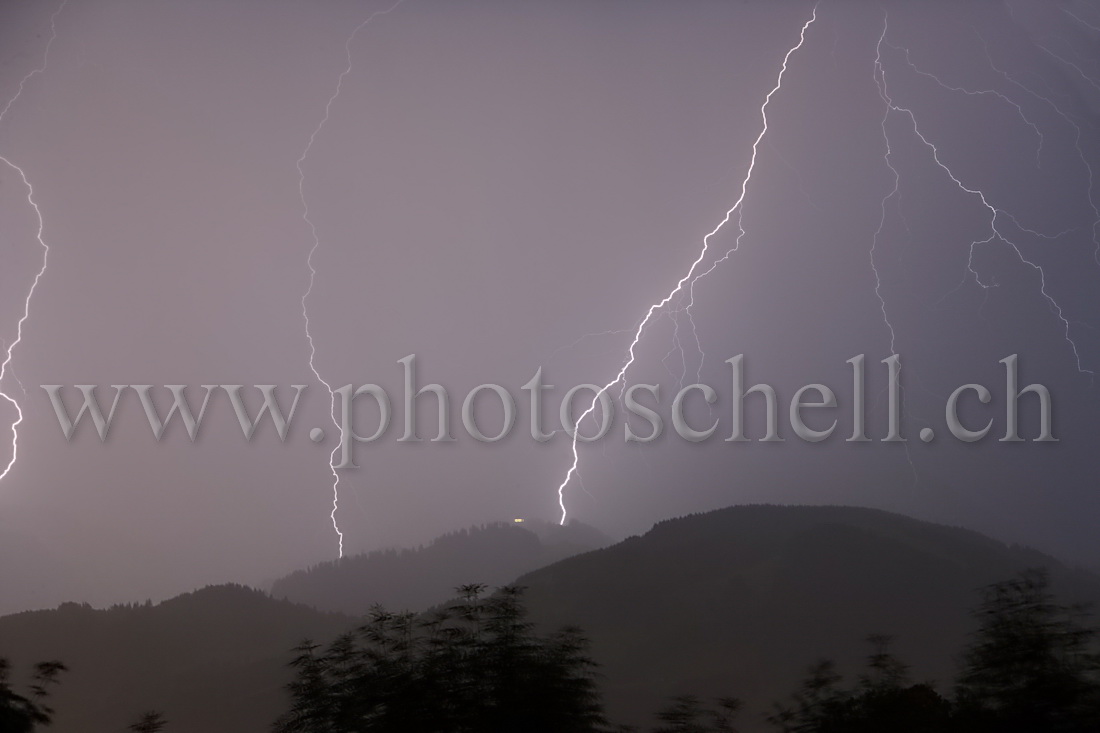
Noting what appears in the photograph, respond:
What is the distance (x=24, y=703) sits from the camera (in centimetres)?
461

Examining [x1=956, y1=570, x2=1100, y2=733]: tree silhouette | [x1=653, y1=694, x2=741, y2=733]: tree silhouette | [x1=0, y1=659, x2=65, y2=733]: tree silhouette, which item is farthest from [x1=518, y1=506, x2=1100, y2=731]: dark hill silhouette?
[x1=0, y1=659, x2=65, y2=733]: tree silhouette

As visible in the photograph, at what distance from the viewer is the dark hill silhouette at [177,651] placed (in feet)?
34.7

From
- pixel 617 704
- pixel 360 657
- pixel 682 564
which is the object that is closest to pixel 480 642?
pixel 360 657

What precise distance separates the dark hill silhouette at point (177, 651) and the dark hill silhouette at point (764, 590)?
4.47 metres

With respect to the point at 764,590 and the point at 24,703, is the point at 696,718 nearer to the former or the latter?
the point at 24,703

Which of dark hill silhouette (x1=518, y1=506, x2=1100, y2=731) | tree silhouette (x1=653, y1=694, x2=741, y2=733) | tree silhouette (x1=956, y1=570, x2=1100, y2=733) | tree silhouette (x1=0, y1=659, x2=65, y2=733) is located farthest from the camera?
dark hill silhouette (x1=518, y1=506, x2=1100, y2=731)

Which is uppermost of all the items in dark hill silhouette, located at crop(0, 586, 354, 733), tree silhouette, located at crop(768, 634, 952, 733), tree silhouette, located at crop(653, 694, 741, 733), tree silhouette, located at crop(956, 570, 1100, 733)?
tree silhouette, located at crop(956, 570, 1100, 733)

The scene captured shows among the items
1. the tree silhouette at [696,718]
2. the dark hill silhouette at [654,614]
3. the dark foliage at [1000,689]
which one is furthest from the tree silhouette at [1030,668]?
the dark hill silhouette at [654,614]

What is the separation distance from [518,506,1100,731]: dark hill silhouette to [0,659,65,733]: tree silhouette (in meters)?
7.31

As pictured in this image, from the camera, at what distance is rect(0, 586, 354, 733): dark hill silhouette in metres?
10.6

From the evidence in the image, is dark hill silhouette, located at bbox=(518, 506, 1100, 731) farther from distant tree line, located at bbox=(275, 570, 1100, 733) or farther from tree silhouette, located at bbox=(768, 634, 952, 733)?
distant tree line, located at bbox=(275, 570, 1100, 733)

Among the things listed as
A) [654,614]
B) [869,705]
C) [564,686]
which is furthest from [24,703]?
[654,614]

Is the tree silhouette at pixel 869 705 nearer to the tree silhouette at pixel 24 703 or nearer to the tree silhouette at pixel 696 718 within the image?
the tree silhouette at pixel 696 718

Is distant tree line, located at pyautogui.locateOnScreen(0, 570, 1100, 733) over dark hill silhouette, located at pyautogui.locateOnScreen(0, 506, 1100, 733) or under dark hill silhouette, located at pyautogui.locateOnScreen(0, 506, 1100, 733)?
over
